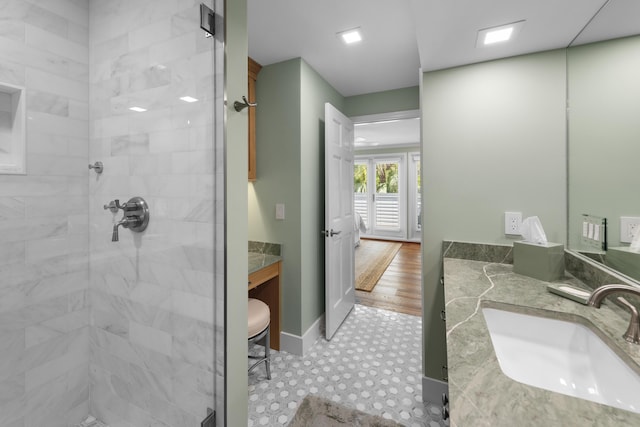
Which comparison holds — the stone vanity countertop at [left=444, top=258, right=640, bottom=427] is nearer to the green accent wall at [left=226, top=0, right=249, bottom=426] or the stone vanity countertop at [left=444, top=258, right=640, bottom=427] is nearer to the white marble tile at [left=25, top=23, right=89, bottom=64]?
the green accent wall at [left=226, top=0, right=249, bottom=426]

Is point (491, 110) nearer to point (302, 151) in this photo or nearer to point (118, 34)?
point (302, 151)

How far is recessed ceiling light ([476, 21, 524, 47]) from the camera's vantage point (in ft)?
4.36

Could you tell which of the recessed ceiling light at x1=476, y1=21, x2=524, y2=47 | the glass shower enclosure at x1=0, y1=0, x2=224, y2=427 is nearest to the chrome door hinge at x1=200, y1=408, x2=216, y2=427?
the glass shower enclosure at x1=0, y1=0, x2=224, y2=427

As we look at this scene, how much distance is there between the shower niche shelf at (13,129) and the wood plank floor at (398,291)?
A: 3.03 metres

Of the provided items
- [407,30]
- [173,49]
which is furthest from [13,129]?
[407,30]

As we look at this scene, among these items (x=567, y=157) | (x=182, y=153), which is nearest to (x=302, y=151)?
(x=182, y=153)

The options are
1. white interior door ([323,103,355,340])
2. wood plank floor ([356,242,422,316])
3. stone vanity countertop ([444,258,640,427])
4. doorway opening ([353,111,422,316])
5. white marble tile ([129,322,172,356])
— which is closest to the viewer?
stone vanity countertop ([444,258,640,427])

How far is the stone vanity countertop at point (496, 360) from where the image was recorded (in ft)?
1.71

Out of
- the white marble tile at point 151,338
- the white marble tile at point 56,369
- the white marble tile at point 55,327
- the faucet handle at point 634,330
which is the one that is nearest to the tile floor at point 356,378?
the white marble tile at point 151,338

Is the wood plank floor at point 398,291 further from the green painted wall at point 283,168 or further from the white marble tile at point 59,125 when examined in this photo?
the white marble tile at point 59,125

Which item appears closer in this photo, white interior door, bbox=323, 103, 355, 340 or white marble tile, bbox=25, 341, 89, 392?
white marble tile, bbox=25, 341, 89, 392

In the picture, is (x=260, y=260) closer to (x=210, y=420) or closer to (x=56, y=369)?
(x=210, y=420)

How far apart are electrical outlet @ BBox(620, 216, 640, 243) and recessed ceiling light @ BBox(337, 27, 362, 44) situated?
1.71m

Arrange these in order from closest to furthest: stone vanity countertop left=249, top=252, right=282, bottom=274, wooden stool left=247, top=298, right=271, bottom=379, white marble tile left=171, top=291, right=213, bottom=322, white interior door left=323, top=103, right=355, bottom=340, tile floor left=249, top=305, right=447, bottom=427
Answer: white marble tile left=171, top=291, right=213, bottom=322, tile floor left=249, top=305, right=447, bottom=427, wooden stool left=247, top=298, right=271, bottom=379, stone vanity countertop left=249, top=252, right=282, bottom=274, white interior door left=323, top=103, right=355, bottom=340
